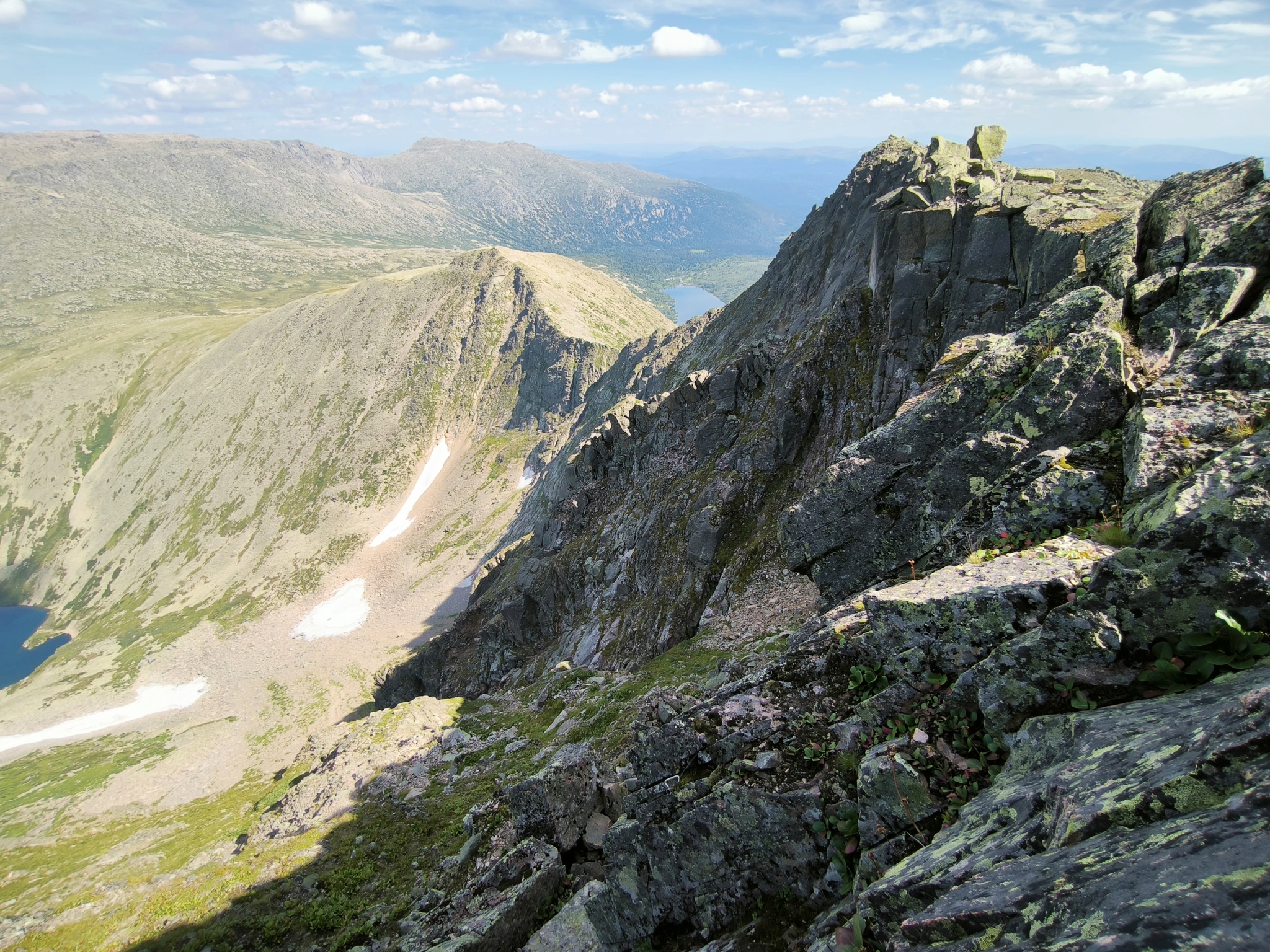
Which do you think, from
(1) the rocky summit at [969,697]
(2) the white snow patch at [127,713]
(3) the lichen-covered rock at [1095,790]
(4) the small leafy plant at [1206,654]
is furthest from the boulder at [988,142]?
(2) the white snow patch at [127,713]

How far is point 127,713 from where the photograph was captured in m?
105

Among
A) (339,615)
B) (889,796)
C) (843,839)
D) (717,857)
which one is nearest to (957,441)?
(889,796)

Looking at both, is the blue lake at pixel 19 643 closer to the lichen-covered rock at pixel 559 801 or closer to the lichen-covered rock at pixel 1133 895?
the lichen-covered rock at pixel 559 801

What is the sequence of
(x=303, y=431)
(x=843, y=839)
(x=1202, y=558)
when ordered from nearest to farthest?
(x=1202, y=558)
(x=843, y=839)
(x=303, y=431)

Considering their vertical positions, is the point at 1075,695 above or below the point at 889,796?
above

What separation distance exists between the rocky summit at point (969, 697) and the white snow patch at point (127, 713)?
9675 cm

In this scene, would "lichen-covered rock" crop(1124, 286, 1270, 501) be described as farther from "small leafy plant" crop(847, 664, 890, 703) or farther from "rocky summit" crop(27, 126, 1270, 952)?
"small leafy plant" crop(847, 664, 890, 703)

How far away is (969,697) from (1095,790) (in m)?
2.83

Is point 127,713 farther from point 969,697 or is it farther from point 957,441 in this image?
point 969,697

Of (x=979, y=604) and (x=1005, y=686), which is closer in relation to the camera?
(x=1005, y=686)

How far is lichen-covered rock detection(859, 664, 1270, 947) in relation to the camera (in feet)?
17.8

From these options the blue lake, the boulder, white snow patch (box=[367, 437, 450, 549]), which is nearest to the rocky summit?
the boulder

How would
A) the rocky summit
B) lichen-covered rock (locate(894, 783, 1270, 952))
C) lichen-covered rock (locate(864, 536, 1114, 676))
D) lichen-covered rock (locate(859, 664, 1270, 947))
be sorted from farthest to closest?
lichen-covered rock (locate(864, 536, 1114, 676)) → the rocky summit → lichen-covered rock (locate(859, 664, 1270, 947)) → lichen-covered rock (locate(894, 783, 1270, 952))

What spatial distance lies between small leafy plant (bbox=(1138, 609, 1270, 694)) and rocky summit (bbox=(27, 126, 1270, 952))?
4cm
